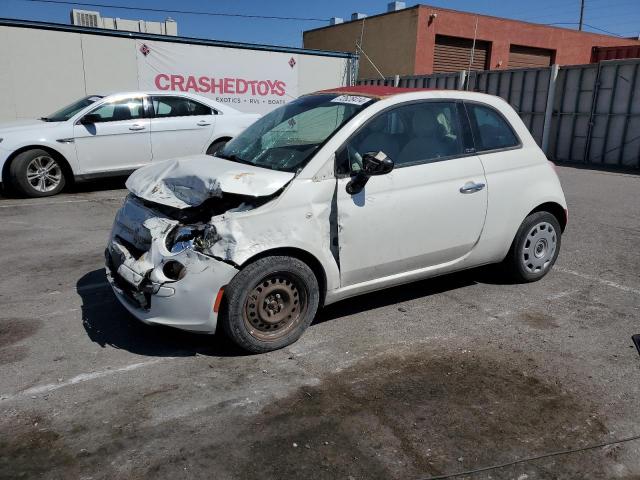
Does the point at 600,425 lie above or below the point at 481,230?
below

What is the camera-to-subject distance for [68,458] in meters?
2.62

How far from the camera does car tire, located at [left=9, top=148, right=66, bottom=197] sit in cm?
855

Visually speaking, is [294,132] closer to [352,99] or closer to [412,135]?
[352,99]

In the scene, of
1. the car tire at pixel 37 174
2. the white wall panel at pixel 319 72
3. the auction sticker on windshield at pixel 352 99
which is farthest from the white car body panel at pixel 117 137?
the white wall panel at pixel 319 72

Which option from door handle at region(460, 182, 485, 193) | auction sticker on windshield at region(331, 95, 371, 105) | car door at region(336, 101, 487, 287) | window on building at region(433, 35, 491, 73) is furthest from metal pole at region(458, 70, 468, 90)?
auction sticker on windshield at region(331, 95, 371, 105)

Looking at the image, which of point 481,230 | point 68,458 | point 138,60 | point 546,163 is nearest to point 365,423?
point 68,458

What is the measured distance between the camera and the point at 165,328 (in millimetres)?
3961

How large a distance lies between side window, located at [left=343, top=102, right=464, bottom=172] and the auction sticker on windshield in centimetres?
18

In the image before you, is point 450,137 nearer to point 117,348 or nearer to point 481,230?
point 481,230

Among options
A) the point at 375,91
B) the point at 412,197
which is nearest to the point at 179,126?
the point at 375,91

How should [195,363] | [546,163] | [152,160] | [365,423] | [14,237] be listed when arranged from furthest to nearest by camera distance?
[152,160] → [14,237] → [546,163] → [195,363] → [365,423]

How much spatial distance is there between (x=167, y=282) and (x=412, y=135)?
2.13m

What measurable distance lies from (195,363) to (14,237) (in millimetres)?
4196

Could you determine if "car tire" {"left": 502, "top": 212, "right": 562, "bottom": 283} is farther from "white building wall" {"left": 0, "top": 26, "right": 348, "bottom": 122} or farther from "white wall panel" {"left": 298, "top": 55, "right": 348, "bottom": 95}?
"white wall panel" {"left": 298, "top": 55, "right": 348, "bottom": 95}
